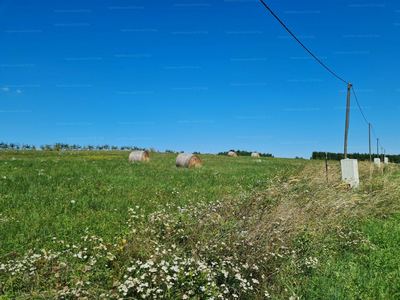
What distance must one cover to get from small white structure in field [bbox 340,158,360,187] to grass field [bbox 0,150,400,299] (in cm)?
224

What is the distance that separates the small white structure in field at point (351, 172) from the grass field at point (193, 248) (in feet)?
7.35

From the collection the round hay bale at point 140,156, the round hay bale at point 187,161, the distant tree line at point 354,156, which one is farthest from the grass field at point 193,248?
the distant tree line at point 354,156

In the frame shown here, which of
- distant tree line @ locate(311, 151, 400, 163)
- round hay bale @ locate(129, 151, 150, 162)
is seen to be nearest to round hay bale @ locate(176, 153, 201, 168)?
round hay bale @ locate(129, 151, 150, 162)

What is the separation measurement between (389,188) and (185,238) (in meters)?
9.06

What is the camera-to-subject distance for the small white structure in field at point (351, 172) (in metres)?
10.9

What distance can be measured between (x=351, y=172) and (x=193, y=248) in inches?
370

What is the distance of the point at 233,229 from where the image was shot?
5273 mm

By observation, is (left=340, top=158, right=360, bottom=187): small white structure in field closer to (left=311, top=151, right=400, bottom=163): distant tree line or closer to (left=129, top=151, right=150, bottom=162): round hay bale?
(left=129, top=151, right=150, bottom=162): round hay bale

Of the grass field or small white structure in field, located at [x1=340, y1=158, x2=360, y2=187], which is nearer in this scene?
the grass field

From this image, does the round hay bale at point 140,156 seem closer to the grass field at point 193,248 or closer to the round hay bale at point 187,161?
the round hay bale at point 187,161

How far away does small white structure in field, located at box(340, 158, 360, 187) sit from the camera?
35.8 feet

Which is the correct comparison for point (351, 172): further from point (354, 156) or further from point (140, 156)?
point (354, 156)

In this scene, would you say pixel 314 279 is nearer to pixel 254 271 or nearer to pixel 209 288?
pixel 254 271

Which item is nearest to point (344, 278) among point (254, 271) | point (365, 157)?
point (254, 271)
